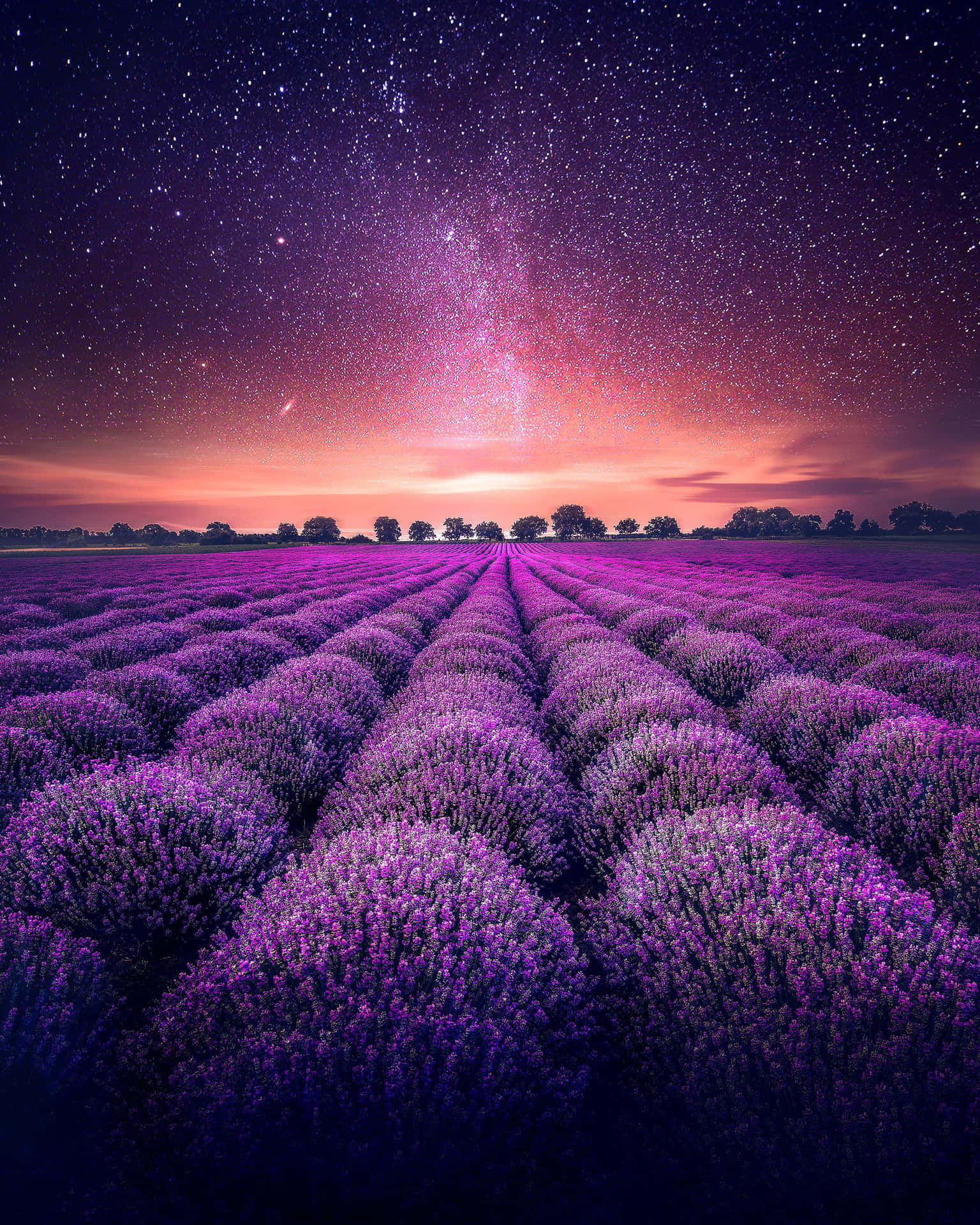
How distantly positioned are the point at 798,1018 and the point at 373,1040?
1.16m

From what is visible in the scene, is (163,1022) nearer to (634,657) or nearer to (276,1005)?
(276,1005)

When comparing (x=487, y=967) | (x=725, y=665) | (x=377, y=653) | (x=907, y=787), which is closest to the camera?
(x=487, y=967)

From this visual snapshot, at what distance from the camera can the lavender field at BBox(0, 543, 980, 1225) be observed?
1208mm

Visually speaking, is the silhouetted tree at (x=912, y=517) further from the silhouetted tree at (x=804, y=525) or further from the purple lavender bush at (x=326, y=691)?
the purple lavender bush at (x=326, y=691)

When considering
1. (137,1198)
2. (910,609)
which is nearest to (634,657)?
(137,1198)

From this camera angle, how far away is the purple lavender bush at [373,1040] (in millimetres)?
1204

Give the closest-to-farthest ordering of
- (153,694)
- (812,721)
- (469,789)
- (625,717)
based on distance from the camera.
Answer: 1. (469,789)
2. (625,717)
3. (812,721)
4. (153,694)

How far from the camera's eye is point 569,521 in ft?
289

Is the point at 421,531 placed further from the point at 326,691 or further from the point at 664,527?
the point at 326,691

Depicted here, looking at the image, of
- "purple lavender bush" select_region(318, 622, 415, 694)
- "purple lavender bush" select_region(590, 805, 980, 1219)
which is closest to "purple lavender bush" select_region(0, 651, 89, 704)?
"purple lavender bush" select_region(318, 622, 415, 694)

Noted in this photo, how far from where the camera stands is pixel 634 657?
17.2 ft

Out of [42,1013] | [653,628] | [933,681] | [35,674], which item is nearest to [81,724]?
[35,674]

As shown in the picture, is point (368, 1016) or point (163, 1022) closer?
point (368, 1016)

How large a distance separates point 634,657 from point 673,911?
3.64m
